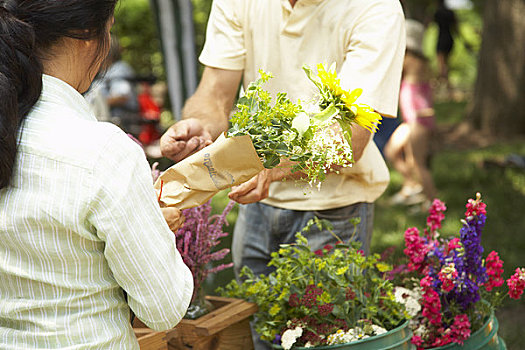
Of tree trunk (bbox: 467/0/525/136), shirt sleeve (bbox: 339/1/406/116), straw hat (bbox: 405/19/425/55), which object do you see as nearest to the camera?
A: shirt sleeve (bbox: 339/1/406/116)

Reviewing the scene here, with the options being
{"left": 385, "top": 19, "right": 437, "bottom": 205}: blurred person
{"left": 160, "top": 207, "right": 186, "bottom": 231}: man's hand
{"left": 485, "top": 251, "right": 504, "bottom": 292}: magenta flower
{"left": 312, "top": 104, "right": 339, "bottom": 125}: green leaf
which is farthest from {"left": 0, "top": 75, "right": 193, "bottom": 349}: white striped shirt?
{"left": 385, "top": 19, "right": 437, "bottom": 205}: blurred person

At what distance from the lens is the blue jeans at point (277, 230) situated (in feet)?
7.31

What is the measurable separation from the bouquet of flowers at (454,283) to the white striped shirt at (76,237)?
3.20ft

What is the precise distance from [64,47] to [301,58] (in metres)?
1.02

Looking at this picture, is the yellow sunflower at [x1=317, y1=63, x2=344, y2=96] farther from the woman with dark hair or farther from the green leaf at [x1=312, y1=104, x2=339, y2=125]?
the woman with dark hair

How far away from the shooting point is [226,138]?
1536mm

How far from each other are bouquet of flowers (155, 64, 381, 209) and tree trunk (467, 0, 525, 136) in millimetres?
7849

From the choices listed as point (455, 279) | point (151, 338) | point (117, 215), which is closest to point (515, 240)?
point (455, 279)

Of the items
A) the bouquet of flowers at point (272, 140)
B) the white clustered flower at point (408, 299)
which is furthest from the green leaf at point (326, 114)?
the white clustered flower at point (408, 299)

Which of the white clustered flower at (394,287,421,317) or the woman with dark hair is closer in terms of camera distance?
the woman with dark hair

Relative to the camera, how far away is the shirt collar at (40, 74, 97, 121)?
4.31ft

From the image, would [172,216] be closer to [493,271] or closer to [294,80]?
[294,80]

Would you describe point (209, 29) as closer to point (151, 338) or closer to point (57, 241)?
point (151, 338)

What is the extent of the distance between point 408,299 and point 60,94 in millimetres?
1305
